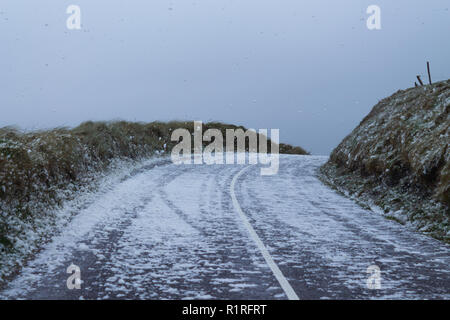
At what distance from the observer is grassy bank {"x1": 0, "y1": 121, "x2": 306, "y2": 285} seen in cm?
743

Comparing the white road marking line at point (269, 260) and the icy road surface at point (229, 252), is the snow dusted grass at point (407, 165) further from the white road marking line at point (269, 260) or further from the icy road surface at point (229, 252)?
the white road marking line at point (269, 260)

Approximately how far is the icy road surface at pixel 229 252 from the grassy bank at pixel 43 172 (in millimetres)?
471

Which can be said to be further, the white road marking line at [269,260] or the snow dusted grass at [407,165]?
the snow dusted grass at [407,165]

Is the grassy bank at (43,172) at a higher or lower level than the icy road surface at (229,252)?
higher

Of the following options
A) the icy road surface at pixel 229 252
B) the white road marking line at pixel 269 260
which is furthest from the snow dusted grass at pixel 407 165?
the white road marking line at pixel 269 260

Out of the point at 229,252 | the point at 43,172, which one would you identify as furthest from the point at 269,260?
the point at 43,172

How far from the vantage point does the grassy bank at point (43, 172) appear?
743cm

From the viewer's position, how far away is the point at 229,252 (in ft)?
23.1

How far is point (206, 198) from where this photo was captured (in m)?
12.4

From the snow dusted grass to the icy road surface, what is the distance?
2.67 ft

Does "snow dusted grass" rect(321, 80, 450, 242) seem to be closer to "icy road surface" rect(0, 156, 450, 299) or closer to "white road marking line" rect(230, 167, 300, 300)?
"icy road surface" rect(0, 156, 450, 299)

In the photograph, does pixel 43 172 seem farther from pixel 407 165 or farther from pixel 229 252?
pixel 407 165

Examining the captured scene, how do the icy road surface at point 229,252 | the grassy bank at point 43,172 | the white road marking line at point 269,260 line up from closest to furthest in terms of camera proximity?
the white road marking line at point 269,260, the icy road surface at point 229,252, the grassy bank at point 43,172

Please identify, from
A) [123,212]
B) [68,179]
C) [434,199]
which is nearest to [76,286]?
[123,212]
